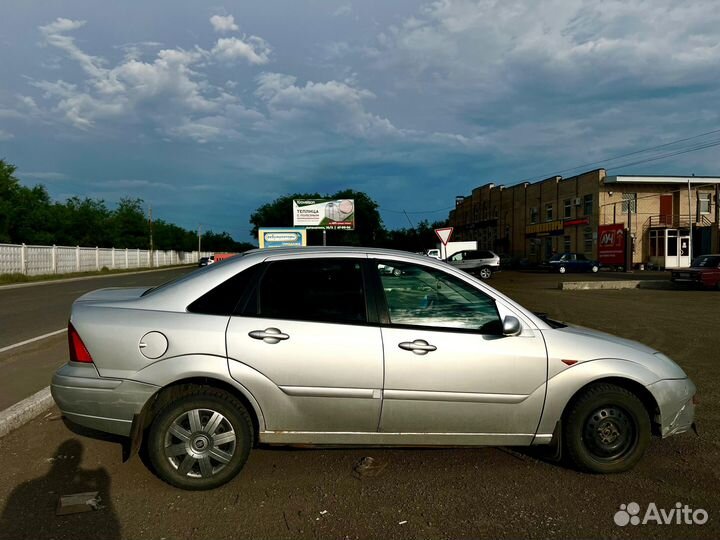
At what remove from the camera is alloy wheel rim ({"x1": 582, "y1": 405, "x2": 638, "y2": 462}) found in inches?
136

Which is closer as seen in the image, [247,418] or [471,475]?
[247,418]

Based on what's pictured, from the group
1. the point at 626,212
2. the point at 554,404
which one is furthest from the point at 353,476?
the point at 626,212

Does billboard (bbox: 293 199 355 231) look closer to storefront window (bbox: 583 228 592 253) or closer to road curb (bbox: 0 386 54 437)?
storefront window (bbox: 583 228 592 253)

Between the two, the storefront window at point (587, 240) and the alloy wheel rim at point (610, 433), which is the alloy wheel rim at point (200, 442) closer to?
the alloy wheel rim at point (610, 433)

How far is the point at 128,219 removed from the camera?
67688 millimetres

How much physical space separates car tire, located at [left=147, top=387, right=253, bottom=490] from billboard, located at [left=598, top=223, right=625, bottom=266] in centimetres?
4045

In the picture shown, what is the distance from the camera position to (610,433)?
3.50 m

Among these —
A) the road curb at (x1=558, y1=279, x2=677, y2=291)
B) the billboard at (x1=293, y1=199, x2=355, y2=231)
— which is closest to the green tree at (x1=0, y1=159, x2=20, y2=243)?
the billboard at (x1=293, y1=199, x2=355, y2=231)

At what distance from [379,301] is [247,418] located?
119cm

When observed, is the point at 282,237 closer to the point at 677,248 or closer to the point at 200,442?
the point at 200,442

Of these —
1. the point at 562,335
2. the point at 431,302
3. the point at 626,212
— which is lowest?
the point at 562,335

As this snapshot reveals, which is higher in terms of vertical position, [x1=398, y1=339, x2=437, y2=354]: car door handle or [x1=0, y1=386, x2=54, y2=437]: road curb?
[x1=398, y1=339, x2=437, y2=354]: car door handle

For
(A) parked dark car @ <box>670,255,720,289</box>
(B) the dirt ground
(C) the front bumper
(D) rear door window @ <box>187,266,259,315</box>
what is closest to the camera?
(B) the dirt ground

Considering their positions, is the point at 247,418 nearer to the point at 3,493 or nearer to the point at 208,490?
the point at 208,490
